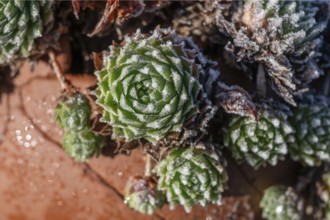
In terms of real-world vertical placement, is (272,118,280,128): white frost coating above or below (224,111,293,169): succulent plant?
above

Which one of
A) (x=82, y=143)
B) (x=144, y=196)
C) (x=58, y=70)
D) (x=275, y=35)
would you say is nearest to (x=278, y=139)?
(x=275, y=35)

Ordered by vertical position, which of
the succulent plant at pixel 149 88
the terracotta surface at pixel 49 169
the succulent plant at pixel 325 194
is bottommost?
the succulent plant at pixel 325 194

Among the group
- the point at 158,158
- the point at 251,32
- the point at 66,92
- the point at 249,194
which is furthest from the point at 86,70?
the point at 249,194

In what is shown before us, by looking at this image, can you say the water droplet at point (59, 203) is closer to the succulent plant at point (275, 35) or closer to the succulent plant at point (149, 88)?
the succulent plant at point (149, 88)

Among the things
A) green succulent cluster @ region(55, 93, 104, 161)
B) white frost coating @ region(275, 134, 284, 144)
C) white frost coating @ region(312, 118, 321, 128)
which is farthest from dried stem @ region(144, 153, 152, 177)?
white frost coating @ region(312, 118, 321, 128)

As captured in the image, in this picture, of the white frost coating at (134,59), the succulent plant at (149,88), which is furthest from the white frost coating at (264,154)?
the white frost coating at (134,59)

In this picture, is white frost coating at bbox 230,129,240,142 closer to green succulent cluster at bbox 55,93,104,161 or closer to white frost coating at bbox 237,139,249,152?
white frost coating at bbox 237,139,249,152

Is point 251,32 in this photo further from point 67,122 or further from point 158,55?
point 67,122
